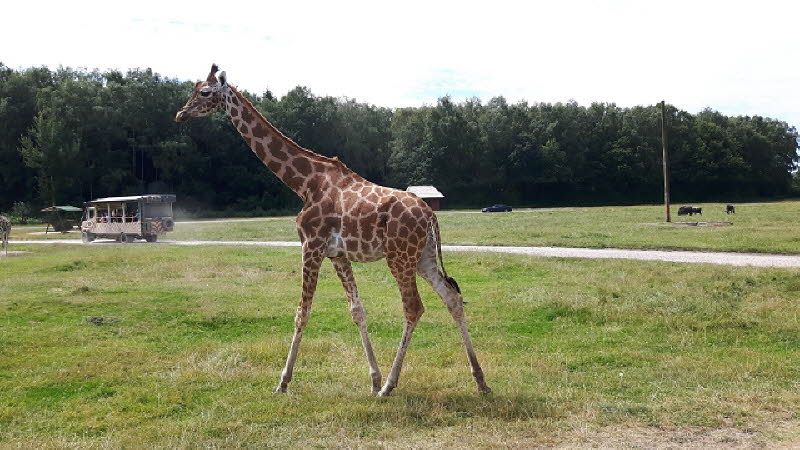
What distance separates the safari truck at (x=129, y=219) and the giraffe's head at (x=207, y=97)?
32.5 m

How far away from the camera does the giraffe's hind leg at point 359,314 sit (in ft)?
27.1

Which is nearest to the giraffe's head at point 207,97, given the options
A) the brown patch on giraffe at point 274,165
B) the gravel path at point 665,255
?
the brown patch on giraffe at point 274,165

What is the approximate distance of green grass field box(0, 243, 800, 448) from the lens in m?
6.81

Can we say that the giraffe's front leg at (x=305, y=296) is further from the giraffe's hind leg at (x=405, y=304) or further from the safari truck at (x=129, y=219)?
the safari truck at (x=129, y=219)

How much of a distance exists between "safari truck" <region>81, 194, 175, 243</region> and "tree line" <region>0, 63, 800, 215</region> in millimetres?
32575

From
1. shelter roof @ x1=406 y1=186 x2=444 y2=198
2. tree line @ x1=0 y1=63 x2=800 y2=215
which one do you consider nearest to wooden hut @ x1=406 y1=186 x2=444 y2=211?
shelter roof @ x1=406 y1=186 x2=444 y2=198

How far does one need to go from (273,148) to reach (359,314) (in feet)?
8.64

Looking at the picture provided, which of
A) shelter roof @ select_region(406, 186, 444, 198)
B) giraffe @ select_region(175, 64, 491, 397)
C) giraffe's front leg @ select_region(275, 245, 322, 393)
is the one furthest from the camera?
shelter roof @ select_region(406, 186, 444, 198)

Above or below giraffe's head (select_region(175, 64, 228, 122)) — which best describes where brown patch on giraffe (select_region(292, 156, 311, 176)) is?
below

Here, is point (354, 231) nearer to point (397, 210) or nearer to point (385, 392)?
point (397, 210)

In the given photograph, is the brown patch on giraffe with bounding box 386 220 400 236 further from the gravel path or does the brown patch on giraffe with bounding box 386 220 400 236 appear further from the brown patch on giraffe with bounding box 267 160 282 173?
the gravel path

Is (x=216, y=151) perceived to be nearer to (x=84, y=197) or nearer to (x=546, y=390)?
(x=84, y=197)

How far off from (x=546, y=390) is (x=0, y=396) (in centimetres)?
692

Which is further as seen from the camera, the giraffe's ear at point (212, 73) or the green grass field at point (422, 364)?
the giraffe's ear at point (212, 73)
